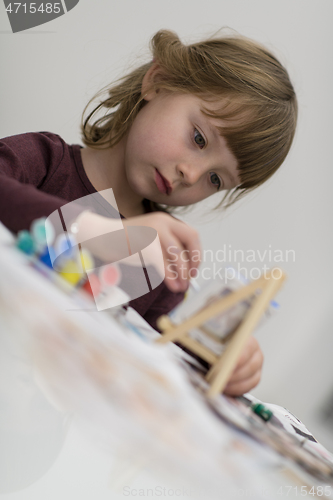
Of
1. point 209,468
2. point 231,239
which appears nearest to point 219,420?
point 209,468

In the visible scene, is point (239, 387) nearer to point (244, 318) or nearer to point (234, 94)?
point (244, 318)

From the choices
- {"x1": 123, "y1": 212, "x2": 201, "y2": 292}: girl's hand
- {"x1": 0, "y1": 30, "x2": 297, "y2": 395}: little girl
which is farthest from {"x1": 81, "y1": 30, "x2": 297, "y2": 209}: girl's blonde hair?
{"x1": 123, "y1": 212, "x2": 201, "y2": 292}: girl's hand

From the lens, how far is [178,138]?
0.43m

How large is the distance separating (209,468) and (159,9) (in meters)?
0.78

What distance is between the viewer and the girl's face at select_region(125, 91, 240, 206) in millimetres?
429

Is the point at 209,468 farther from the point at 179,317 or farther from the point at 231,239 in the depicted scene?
the point at 231,239

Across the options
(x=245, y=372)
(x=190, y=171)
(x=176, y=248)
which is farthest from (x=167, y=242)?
(x=190, y=171)

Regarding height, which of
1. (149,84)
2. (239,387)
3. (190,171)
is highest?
(149,84)

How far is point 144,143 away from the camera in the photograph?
44cm

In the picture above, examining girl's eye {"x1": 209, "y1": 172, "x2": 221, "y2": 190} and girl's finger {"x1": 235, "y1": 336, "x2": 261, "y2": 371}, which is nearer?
girl's finger {"x1": 235, "y1": 336, "x2": 261, "y2": 371}

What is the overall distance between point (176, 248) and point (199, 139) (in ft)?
0.85

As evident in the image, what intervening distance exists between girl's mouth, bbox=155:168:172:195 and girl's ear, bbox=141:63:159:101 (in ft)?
0.39

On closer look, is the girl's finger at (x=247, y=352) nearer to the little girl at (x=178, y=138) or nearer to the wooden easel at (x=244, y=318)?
the wooden easel at (x=244, y=318)

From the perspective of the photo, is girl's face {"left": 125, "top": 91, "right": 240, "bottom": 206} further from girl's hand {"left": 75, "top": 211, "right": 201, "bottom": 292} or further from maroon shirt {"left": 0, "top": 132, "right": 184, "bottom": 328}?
girl's hand {"left": 75, "top": 211, "right": 201, "bottom": 292}
